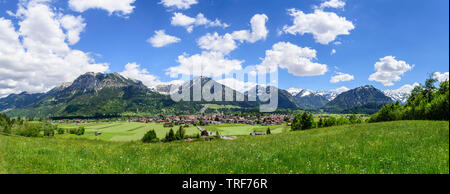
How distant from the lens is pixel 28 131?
90062mm

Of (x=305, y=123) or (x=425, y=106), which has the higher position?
(x=425, y=106)

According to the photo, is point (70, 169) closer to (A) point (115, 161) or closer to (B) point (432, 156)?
(A) point (115, 161)

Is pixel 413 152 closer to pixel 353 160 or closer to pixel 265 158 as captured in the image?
pixel 353 160

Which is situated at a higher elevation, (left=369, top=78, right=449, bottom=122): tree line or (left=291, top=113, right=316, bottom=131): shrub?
(left=369, top=78, right=449, bottom=122): tree line

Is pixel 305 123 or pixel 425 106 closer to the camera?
pixel 425 106

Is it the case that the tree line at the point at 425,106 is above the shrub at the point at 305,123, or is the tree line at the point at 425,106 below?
above

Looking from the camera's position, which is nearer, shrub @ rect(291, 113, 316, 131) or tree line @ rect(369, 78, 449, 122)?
tree line @ rect(369, 78, 449, 122)

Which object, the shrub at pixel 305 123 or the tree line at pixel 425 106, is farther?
the shrub at pixel 305 123
